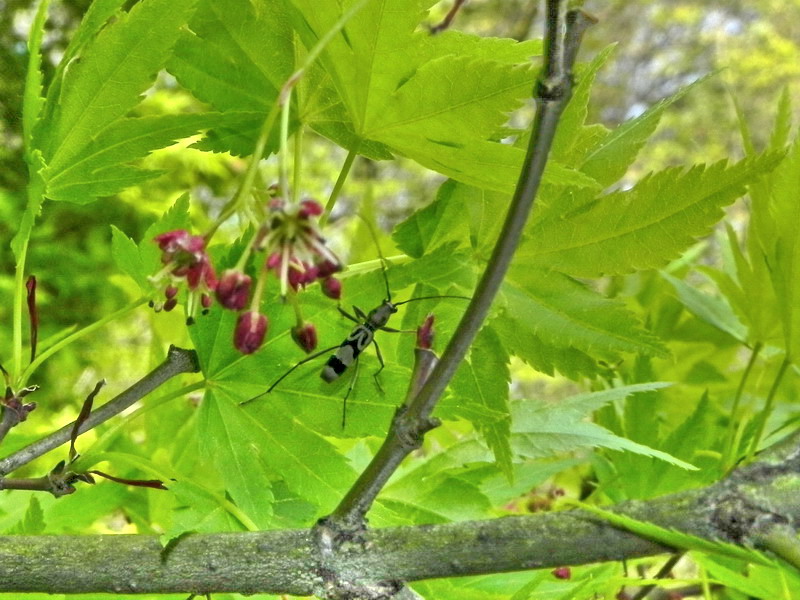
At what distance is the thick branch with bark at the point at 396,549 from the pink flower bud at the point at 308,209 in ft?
0.59

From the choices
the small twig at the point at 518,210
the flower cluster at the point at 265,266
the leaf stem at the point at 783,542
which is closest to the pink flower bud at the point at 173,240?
the flower cluster at the point at 265,266

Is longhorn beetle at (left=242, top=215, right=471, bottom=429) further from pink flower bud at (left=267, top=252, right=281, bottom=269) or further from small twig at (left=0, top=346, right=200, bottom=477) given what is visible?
pink flower bud at (left=267, top=252, right=281, bottom=269)

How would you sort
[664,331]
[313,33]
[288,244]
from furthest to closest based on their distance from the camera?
1. [664,331]
2. [313,33]
3. [288,244]

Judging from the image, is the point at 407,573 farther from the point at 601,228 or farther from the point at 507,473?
the point at 601,228

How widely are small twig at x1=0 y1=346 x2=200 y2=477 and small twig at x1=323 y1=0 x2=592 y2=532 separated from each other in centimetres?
21

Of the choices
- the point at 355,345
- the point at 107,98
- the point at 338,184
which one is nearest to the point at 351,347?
the point at 355,345

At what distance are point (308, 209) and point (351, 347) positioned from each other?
0.20 meters

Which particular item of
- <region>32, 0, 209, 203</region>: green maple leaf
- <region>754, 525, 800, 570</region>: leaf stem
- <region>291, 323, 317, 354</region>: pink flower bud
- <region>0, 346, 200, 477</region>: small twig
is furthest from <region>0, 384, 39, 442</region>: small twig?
<region>754, 525, 800, 570</region>: leaf stem

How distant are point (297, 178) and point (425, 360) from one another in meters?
0.16

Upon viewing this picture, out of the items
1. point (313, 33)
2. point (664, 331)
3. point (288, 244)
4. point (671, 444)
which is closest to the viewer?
point (288, 244)

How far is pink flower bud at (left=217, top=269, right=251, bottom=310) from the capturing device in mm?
326

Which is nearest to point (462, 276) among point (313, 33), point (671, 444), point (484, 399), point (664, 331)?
point (484, 399)

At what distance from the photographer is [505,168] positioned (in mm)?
432

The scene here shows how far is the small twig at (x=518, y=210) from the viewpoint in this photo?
0.30 metres
